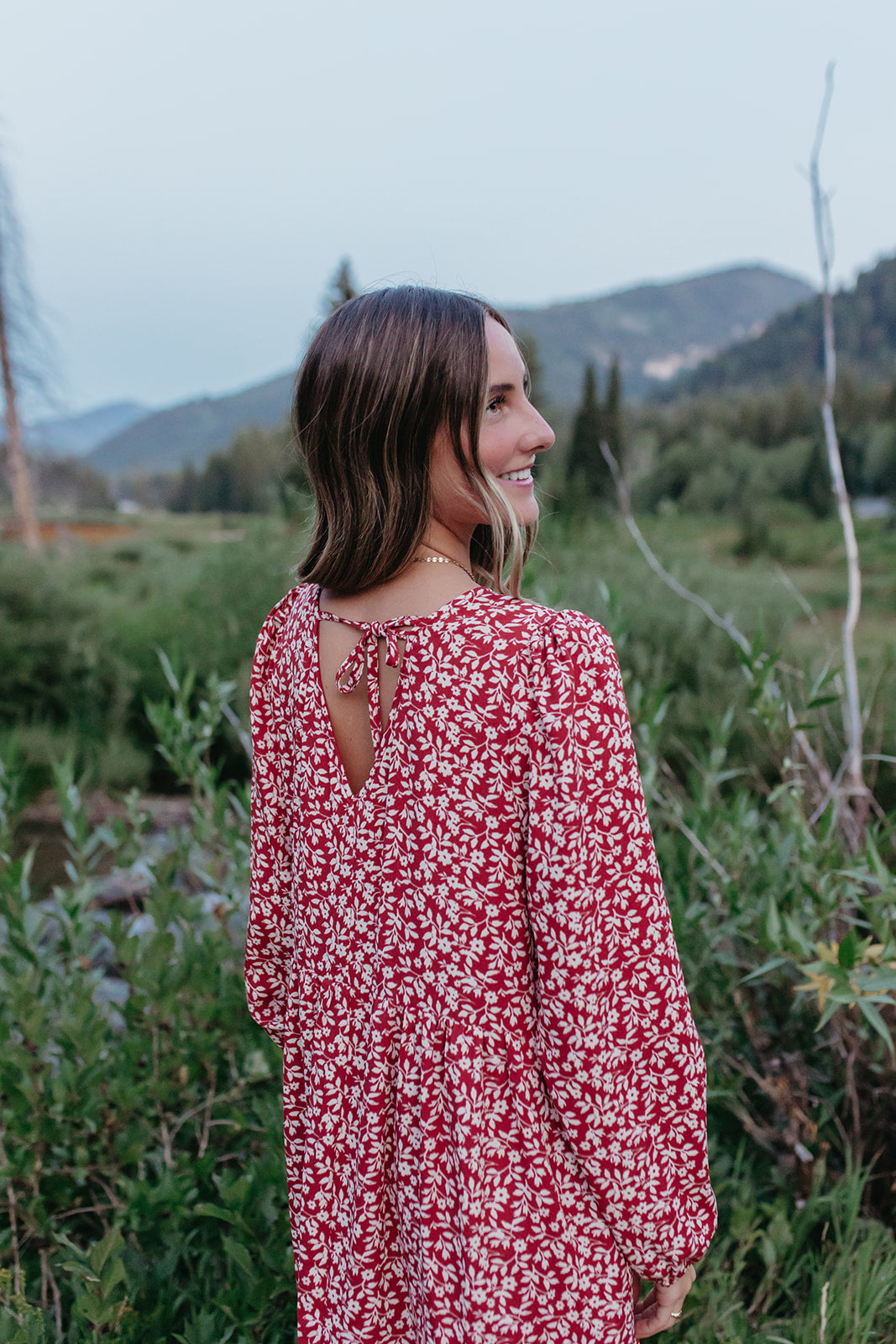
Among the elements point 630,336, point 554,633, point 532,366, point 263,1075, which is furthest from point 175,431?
point 554,633

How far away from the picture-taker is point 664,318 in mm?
57719

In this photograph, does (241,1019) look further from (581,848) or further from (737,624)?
(737,624)

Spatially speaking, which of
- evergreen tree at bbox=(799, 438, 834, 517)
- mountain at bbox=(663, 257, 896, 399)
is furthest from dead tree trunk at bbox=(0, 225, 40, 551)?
mountain at bbox=(663, 257, 896, 399)

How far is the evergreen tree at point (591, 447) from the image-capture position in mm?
14555

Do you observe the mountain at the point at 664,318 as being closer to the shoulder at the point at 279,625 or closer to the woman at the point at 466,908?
the shoulder at the point at 279,625

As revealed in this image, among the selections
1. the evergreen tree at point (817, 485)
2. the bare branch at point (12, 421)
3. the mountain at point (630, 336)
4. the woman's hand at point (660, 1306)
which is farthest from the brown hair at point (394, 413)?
the mountain at point (630, 336)

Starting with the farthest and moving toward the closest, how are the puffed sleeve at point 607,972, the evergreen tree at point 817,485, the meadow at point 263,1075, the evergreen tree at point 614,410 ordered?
the evergreen tree at point 817,485 → the evergreen tree at point 614,410 → the meadow at point 263,1075 → the puffed sleeve at point 607,972

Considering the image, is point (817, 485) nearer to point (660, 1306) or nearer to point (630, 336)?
point (660, 1306)

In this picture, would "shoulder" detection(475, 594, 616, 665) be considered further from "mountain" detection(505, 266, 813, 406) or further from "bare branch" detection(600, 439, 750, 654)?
"mountain" detection(505, 266, 813, 406)

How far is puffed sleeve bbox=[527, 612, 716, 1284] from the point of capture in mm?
846

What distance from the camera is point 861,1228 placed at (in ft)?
6.10

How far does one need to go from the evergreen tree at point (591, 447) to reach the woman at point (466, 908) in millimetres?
13735

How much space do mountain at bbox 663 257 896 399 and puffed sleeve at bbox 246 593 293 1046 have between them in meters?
23.6

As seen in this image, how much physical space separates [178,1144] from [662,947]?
180 cm
